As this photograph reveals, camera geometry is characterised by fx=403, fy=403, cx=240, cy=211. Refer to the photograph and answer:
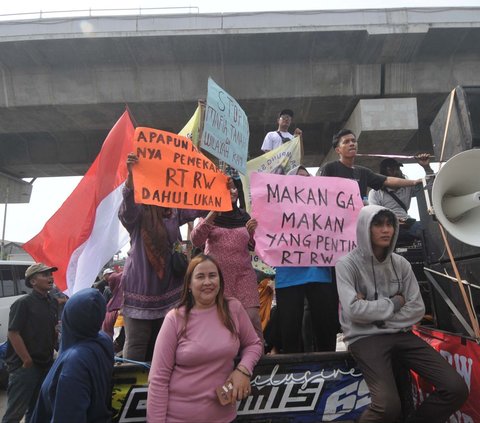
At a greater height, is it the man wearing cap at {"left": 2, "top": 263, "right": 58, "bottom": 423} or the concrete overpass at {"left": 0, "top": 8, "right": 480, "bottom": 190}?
the concrete overpass at {"left": 0, "top": 8, "right": 480, "bottom": 190}

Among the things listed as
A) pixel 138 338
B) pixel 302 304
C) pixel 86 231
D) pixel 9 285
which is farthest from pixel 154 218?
pixel 9 285

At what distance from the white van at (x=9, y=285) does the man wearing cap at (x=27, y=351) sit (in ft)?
13.7

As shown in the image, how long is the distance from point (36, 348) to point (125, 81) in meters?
8.41

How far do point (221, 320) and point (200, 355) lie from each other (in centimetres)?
24

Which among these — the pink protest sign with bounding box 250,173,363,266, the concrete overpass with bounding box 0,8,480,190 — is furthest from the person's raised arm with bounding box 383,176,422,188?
the concrete overpass with bounding box 0,8,480,190

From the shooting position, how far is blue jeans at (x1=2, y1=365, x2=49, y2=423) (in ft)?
12.9

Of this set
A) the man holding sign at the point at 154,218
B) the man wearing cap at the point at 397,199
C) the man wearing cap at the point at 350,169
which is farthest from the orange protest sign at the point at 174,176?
the man wearing cap at the point at 397,199

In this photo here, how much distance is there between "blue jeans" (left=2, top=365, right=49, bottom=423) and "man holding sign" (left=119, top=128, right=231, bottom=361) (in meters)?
1.97

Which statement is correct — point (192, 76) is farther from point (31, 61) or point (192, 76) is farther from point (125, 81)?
point (31, 61)

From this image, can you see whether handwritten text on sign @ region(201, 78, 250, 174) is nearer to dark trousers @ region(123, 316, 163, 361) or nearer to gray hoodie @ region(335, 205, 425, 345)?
gray hoodie @ region(335, 205, 425, 345)

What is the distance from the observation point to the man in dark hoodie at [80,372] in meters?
1.97

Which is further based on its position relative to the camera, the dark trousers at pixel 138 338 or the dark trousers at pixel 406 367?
the dark trousers at pixel 138 338

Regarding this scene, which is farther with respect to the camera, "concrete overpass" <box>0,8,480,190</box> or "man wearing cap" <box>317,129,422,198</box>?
"concrete overpass" <box>0,8,480,190</box>

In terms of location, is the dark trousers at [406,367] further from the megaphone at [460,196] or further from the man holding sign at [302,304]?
the megaphone at [460,196]
